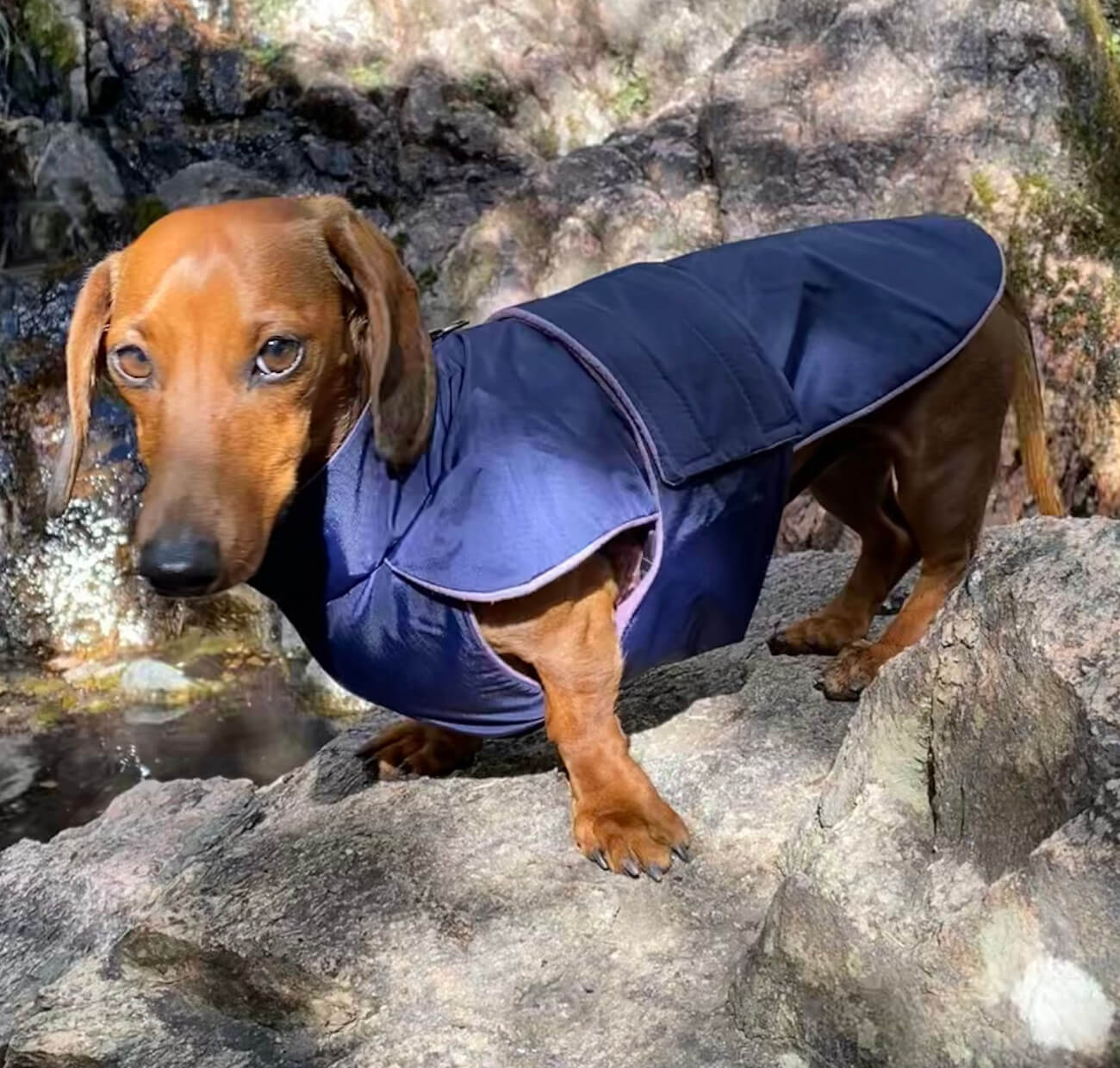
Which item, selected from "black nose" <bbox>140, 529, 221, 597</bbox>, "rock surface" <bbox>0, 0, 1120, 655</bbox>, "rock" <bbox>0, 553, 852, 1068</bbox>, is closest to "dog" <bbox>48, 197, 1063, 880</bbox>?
"black nose" <bbox>140, 529, 221, 597</bbox>

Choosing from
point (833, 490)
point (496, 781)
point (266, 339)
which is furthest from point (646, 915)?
point (833, 490)

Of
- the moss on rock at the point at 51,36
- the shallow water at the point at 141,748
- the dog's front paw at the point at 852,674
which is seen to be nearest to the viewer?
the dog's front paw at the point at 852,674

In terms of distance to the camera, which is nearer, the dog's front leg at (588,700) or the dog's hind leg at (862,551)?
the dog's front leg at (588,700)

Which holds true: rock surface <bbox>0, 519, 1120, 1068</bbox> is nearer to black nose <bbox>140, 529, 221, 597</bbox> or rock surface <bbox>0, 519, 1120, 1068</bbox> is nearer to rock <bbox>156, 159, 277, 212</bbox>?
black nose <bbox>140, 529, 221, 597</bbox>

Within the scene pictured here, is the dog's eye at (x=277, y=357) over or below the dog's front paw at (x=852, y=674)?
over

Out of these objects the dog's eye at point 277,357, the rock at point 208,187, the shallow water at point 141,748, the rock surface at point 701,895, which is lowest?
the shallow water at point 141,748

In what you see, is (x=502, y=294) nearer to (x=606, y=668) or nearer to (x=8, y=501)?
(x=8, y=501)

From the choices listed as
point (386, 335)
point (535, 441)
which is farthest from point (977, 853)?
point (386, 335)

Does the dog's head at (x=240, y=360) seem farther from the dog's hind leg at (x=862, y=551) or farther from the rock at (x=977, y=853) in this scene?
the dog's hind leg at (x=862, y=551)

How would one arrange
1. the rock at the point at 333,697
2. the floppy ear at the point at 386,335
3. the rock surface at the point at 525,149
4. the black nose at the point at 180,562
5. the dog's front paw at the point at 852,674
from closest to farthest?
1. the black nose at the point at 180,562
2. the floppy ear at the point at 386,335
3. the dog's front paw at the point at 852,674
4. the rock surface at the point at 525,149
5. the rock at the point at 333,697

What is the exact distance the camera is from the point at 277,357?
2.17 meters

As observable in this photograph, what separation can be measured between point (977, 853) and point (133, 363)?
1476 millimetres

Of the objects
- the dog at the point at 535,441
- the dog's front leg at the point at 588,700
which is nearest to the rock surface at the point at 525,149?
the dog at the point at 535,441

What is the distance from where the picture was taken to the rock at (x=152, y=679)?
6707 mm
